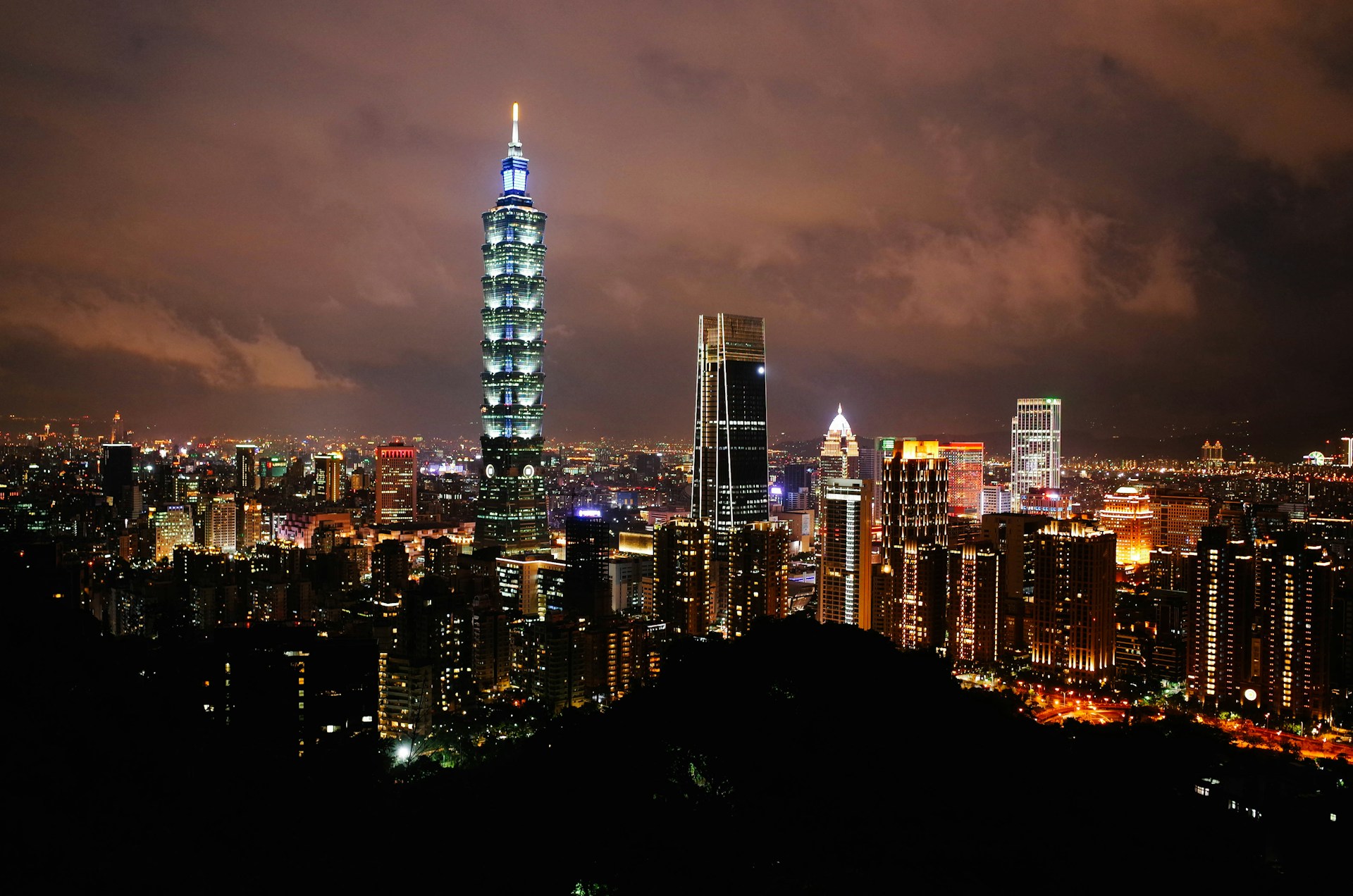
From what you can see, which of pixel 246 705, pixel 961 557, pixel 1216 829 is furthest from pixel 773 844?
pixel 961 557

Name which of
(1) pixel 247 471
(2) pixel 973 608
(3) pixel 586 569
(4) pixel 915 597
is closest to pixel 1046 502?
(4) pixel 915 597

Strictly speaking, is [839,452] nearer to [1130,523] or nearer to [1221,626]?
[1130,523]

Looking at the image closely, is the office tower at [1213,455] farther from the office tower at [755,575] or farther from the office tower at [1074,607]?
the office tower at [755,575]

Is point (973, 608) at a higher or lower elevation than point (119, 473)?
lower

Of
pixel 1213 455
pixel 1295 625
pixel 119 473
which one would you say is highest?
pixel 1213 455

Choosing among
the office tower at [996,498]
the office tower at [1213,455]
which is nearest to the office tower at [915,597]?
the office tower at [1213,455]

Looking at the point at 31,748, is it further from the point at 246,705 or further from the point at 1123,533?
the point at 1123,533
